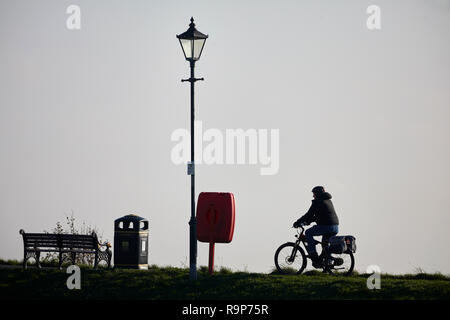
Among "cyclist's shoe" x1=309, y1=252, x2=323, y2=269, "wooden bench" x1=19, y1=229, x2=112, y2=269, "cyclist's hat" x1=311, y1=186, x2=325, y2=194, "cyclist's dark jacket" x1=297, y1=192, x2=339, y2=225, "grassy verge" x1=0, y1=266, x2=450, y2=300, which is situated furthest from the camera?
"wooden bench" x1=19, y1=229, x2=112, y2=269

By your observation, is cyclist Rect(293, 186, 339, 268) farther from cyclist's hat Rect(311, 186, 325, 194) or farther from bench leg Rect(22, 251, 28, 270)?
bench leg Rect(22, 251, 28, 270)

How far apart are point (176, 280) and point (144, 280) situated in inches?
27.5

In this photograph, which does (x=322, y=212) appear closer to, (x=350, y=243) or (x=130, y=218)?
(x=350, y=243)

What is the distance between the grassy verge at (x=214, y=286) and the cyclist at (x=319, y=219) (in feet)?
2.61

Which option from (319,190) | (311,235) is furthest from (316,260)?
(319,190)

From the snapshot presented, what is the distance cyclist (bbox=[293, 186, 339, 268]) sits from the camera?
55.5 ft

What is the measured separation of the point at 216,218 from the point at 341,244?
2.86 metres

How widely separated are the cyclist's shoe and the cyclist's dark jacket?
78 centimetres

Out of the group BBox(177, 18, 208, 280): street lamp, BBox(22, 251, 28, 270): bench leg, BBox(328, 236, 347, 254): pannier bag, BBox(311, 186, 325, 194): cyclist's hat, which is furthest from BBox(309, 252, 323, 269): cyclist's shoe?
BBox(22, 251, 28, 270): bench leg

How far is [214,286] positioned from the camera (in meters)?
15.6

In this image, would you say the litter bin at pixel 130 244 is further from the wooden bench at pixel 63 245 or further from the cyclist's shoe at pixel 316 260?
the cyclist's shoe at pixel 316 260

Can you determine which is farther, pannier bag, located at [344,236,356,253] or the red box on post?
the red box on post

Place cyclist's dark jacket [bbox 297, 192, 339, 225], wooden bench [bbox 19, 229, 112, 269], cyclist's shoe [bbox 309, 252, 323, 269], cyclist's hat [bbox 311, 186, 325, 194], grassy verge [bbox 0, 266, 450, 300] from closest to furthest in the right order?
grassy verge [bbox 0, 266, 450, 300]
cyclist's dark jacket [bbox 297, 192, 339, 225]
cyclist's hat [bbox 311, 186, 325, 194]
cyclist's shoe [bbox 309, 252, 323, 269]
wooden bench [bbox 19, 229, 112, 269]
